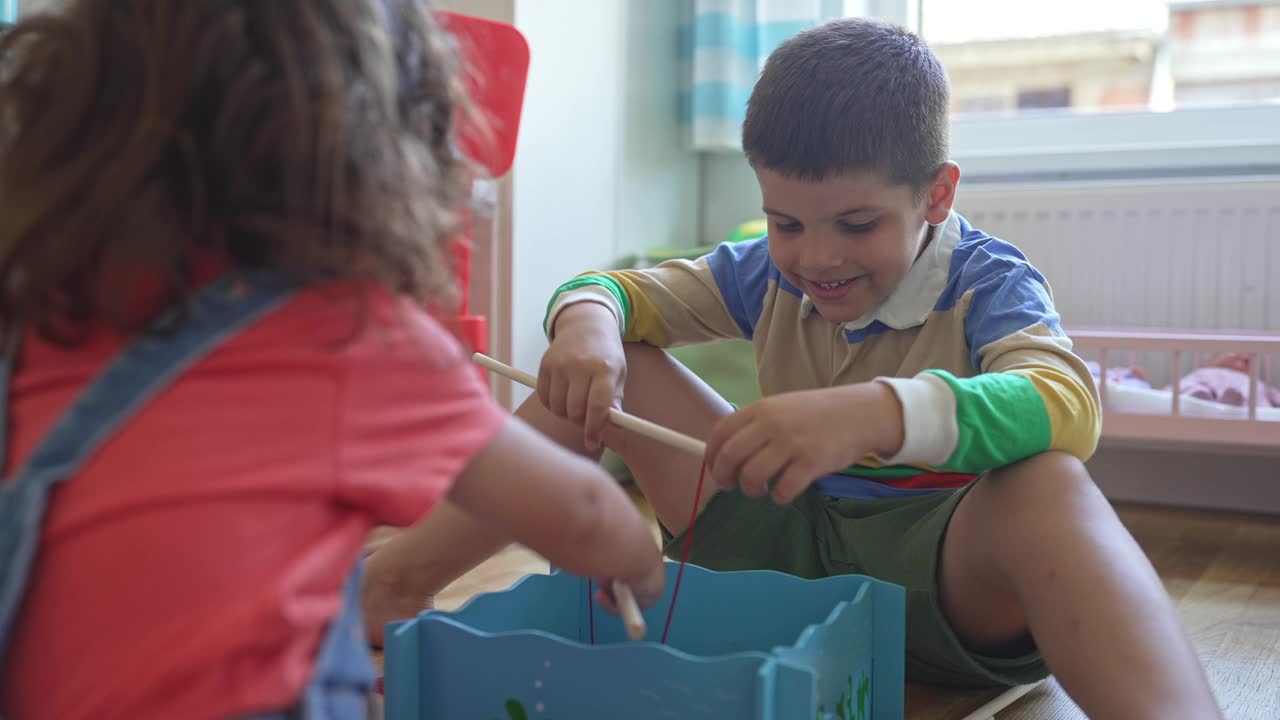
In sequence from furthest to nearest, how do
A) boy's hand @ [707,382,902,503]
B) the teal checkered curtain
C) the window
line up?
the teal checkered curtain → the window → boy's hand @ [707,382,902,503]

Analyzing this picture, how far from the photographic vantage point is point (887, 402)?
736 mm

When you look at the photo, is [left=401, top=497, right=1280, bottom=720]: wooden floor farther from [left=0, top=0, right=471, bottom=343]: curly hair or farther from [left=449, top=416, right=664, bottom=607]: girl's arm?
[left=0, top=0, right=471, bottom=343]: curly hair

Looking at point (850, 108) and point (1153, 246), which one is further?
point (1153, 246)

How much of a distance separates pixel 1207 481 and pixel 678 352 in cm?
89

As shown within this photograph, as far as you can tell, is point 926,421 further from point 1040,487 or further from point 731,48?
point 731,48

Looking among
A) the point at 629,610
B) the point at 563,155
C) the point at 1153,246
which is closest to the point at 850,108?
the point at 629,610

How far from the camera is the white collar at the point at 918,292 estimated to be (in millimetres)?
957

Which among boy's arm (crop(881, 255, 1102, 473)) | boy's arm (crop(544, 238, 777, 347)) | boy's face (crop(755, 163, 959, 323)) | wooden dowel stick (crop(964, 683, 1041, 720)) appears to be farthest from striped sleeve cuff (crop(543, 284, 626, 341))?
wooden dowel stick (crop(964, 683, 1041, 720))

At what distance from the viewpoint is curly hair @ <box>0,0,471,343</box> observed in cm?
46

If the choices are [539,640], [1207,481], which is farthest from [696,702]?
[1207,481]

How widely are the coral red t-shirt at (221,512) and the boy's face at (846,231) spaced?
A: 1.66ft

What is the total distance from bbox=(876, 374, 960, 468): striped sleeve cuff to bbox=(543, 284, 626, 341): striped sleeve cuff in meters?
0.33

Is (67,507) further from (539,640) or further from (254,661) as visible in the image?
(539,640)

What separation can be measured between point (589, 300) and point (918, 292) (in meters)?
0.29
